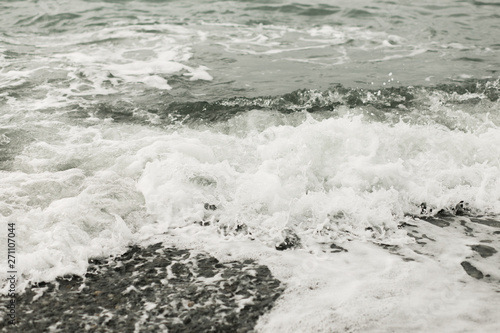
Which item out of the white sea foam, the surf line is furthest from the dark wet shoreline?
the white sea foam

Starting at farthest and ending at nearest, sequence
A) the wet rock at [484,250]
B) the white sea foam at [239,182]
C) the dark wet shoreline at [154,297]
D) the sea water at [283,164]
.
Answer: the white sea foam at [239,182] → the wet rock at [484,250] → the sea water at [283,164] → the dark wet shoreline at [154,297]

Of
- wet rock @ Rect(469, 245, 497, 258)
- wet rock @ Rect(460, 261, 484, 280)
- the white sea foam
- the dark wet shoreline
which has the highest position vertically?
the white sea foam

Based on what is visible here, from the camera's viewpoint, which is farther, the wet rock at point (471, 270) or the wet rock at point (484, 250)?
the wet rock at point (484, 250)

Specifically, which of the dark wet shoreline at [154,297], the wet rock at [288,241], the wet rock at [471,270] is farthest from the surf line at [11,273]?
the wet rock at [471,270]

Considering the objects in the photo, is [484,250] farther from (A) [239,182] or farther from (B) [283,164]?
(A) [239,182]

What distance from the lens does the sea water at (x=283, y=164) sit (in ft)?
13.2

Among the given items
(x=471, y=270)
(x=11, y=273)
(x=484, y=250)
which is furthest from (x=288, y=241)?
(x=11, y=273)

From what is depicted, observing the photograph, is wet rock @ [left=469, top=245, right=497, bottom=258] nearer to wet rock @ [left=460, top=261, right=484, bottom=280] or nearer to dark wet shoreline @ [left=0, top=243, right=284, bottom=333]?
wet rock @ [left=460, top=261, right=484, bottom=280]

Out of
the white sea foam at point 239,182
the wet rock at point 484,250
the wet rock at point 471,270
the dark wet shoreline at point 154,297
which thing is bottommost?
the wet rock at point 471,270

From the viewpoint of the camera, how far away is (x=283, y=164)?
5.84 meters

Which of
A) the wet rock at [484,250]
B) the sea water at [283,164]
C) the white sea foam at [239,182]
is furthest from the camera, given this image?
the white sea foam at [239,182]

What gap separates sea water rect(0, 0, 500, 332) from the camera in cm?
402

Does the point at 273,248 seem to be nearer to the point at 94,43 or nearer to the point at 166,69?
the point at 166,69

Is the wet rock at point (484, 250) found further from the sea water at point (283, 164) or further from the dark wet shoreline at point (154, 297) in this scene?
the dark wet shoreline at point (154, 297)
